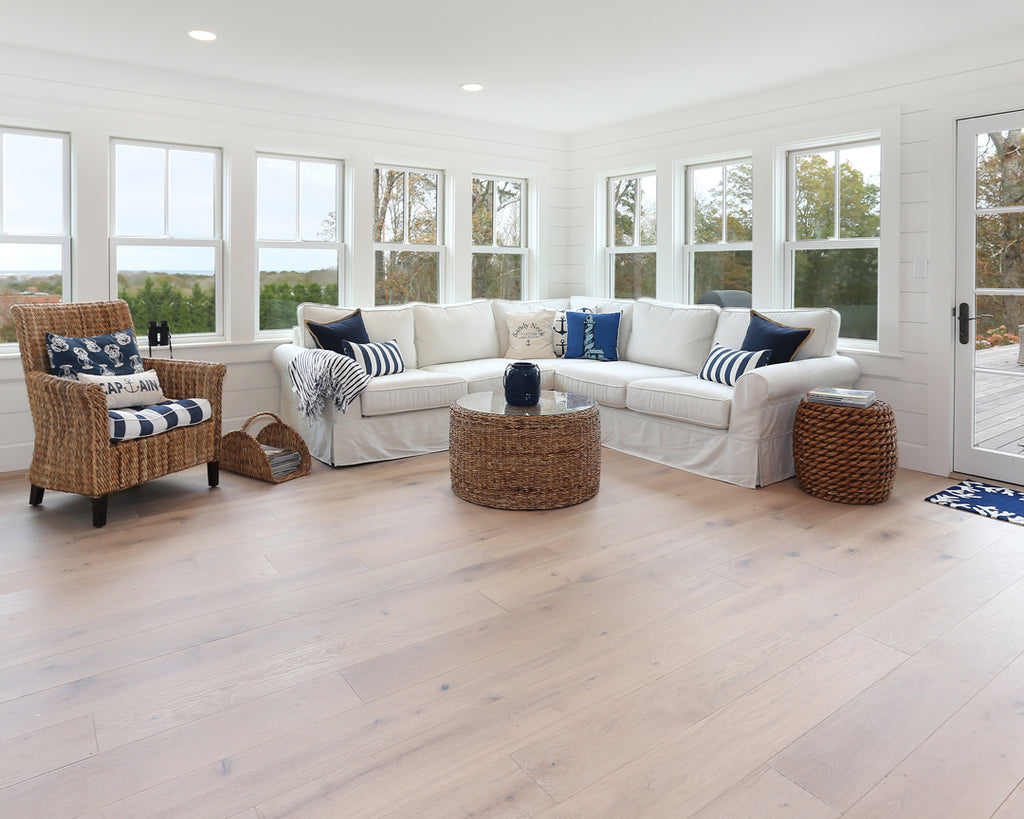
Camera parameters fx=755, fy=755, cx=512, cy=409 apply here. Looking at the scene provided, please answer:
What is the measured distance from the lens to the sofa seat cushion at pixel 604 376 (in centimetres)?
480

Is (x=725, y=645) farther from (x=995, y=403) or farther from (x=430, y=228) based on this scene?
(x=430, y=228)

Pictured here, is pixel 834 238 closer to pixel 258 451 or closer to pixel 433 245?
pixel 433 245

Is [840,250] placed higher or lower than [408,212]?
Answer: lower

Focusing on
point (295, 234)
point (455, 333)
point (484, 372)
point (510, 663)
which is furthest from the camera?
point (455, 333)

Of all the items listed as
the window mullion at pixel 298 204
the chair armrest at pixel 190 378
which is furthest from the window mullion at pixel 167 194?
the chair armrest at pixel 190 378

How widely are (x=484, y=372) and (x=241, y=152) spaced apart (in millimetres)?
2129

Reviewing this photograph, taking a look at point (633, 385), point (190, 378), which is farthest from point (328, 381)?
point (633, 385)

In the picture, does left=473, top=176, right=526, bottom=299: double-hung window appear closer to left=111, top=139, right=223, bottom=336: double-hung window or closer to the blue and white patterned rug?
left=111, top=139, right=223, bottom=336: double-hung window

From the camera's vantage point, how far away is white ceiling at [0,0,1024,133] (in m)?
3.49

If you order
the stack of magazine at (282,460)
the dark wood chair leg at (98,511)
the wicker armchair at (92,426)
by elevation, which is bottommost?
the dark wood chair leg at (98,511)

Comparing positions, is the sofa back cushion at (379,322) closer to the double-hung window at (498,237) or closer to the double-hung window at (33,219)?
the double-hung window at (498,237)

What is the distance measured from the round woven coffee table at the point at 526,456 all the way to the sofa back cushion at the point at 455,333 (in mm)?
1612

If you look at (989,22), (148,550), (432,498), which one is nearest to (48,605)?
(148,550)

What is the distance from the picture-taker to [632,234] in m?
6.23
